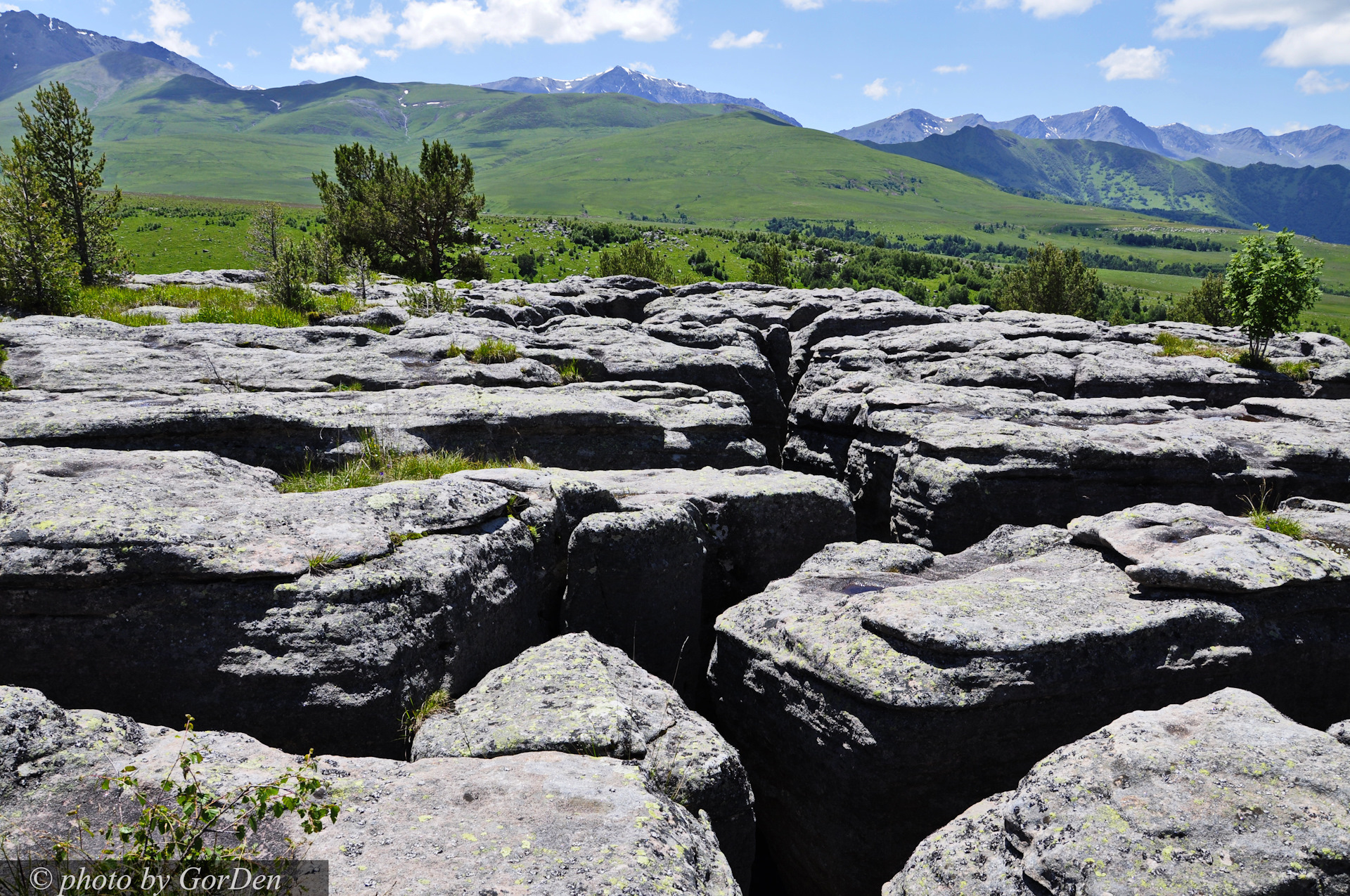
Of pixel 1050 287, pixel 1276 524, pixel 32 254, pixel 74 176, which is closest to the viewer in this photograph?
pixel 1276 524

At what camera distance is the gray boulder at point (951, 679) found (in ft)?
27.7

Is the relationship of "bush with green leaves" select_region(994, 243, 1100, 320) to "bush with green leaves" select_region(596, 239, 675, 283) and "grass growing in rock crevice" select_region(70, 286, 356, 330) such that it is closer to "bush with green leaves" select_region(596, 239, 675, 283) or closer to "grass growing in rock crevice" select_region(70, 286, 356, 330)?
"bush with green leaves" select_region(596, 239, 675, 283)

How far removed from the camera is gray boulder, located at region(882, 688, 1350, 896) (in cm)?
604

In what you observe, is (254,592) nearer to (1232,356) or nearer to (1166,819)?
(1166,819)

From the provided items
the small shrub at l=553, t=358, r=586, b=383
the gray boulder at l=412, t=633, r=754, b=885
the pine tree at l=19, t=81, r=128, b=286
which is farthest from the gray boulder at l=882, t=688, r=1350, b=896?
the pine tree at l=19, t=81, r=128, b=286

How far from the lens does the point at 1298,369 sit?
22.5 metres

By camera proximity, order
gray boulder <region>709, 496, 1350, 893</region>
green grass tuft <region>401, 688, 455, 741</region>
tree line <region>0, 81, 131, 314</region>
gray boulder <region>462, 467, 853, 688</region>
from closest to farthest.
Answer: green grass tuft <region>401, 688, 455, 741</region> < gray boulder <region>709, 496, 1350, 893</region> < gray boulder <region>462, 467, 853, 688</region> < tree line <region>0, 81, 131, 314</region>

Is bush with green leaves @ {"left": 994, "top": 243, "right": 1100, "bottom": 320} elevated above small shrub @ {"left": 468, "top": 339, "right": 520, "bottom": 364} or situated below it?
above

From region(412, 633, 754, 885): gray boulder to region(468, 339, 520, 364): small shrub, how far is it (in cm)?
1153

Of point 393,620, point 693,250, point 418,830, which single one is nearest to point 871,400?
point 393,620

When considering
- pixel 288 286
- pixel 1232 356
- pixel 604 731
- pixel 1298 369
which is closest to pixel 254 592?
pixel 604 731

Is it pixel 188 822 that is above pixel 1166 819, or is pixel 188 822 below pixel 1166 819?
above

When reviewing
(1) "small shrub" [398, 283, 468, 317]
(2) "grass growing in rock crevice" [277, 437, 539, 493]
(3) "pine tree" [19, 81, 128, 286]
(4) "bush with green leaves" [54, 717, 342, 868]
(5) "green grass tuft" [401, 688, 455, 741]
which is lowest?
(5) "green grass tuft" [401, 688, 455, 741]

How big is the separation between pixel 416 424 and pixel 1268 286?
26557 mm
